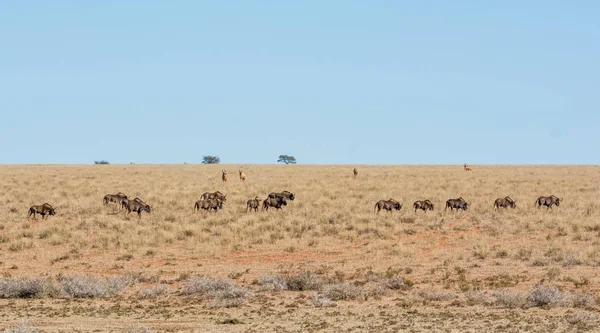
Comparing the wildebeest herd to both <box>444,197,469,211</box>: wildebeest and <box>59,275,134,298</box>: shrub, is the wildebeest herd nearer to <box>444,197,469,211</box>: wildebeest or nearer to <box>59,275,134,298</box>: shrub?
<box>444,197,469,211</box>: wildebeest

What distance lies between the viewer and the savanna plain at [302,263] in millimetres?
17047

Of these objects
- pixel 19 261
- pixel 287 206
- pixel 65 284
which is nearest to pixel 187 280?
pixel 65 284

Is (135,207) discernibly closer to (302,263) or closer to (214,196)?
(214,196)

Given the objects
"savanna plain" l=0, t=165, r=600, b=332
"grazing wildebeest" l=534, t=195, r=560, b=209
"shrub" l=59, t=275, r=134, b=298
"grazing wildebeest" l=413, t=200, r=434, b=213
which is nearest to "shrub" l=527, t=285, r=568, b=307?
"savanna plain" l=0, t=165, r=600, b=332

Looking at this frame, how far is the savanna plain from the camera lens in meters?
17.0

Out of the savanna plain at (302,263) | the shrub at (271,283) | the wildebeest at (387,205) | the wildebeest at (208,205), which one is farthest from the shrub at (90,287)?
the wildebeest at (387,205)

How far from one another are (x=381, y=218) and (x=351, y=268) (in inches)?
377

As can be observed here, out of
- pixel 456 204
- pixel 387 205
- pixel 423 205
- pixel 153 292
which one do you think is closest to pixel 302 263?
pixel 153 292

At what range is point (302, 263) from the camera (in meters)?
26.5

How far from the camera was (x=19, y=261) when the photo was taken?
27.5 meters

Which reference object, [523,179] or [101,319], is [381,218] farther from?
[523,179]

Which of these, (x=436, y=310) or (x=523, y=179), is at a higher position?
(x=523, y=179)

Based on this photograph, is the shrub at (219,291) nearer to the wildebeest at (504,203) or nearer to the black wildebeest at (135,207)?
the black wildebeest at (135,207)

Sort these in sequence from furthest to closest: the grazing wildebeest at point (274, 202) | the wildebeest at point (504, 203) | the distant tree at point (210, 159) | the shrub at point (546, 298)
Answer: the distant tree at point (210, 159)
the wildebeest at point (504, 203)
the grazing wildebeest at point (274, 202)
the shrub at point (546, 298)
